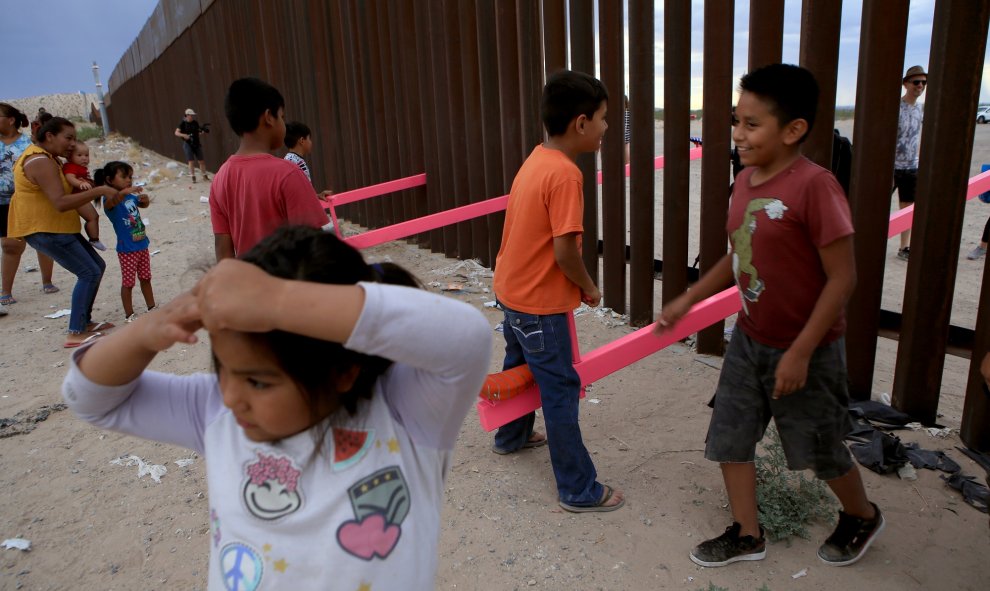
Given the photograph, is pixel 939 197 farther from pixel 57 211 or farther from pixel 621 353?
pixel 57 211

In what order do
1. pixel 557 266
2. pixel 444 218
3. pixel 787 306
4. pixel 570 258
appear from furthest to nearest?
pixel 444 218
pixel 557 266
pixel 570 258
pixel 787 306

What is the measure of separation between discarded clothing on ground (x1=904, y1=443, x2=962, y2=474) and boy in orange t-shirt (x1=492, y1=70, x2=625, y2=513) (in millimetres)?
1354

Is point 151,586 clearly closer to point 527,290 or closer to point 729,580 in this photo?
point 527,290

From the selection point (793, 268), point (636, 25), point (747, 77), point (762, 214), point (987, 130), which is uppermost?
point (636, 25)

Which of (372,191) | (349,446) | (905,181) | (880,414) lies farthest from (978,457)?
(372,191)

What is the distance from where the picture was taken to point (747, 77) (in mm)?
2207

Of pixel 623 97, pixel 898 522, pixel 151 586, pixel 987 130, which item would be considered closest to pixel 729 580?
pixel 898 522

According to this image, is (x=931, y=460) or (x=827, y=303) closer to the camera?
(x=827, y=303)

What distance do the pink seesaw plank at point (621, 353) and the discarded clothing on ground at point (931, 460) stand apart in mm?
1093

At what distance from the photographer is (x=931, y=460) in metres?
3.09

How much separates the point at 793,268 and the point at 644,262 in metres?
2.69

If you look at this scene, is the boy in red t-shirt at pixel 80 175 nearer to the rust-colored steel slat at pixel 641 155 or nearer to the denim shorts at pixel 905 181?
the rust-colored steel slat at pixel 641 155

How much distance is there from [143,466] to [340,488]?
2892mm

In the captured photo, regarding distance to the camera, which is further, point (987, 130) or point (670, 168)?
point (987, 130)
